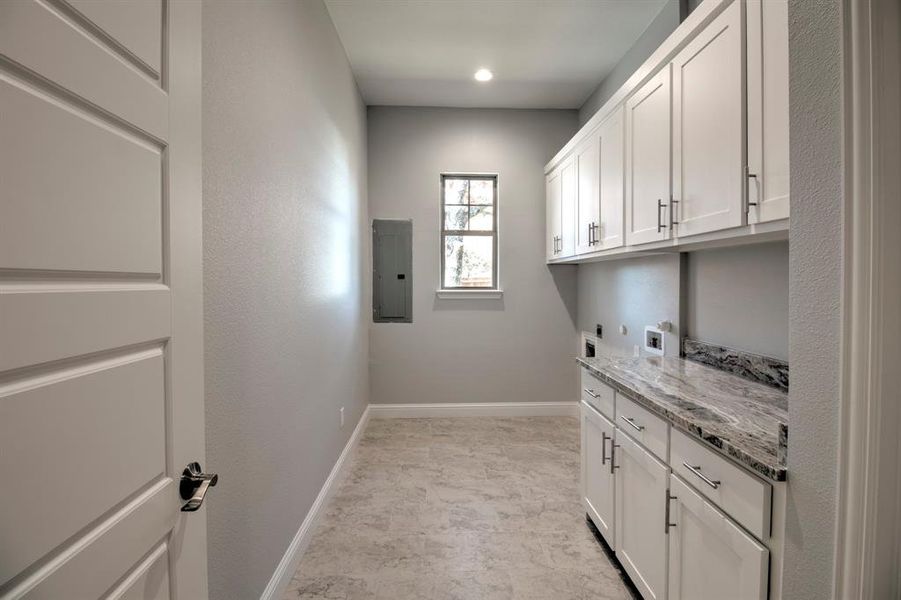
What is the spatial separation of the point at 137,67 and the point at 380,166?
3.53 m

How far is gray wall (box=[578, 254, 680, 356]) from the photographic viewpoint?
247 centimetres

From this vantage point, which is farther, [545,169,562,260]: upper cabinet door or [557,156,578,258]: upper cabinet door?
[545,169,562,260]: upper cabinet door

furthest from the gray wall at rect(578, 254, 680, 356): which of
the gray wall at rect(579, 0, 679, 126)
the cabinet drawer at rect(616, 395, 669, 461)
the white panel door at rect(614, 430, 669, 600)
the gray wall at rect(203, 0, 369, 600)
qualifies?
the gray wall at rect(203, 0, 369, 600)

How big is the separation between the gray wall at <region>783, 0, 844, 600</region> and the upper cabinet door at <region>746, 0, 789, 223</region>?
0.51 meters

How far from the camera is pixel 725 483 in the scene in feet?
3.87

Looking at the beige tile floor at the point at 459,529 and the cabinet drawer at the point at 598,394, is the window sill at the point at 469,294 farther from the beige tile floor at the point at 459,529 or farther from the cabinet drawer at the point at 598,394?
the cabinet drawer at the point at 598,394

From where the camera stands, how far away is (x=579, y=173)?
3139 millimetres

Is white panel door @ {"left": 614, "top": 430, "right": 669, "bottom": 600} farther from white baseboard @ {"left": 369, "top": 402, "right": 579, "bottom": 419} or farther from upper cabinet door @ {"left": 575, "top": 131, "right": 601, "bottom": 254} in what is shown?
white baseboard @ {"left": 369, "top": 402, "right": 579, "bottom": 419}

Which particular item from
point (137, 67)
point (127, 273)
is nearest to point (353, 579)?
point (127, 273)

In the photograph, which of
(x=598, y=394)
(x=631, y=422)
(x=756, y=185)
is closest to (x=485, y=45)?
(x=756, y=185)

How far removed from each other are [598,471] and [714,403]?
819mm

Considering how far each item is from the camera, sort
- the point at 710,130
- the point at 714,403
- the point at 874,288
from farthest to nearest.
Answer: the point at 710,130
the point at 714,403
the point at 874,288

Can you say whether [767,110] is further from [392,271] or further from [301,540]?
[392,271]

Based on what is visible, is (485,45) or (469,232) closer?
(485,45)
